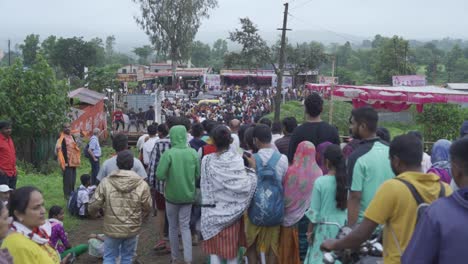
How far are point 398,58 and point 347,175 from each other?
53.7m

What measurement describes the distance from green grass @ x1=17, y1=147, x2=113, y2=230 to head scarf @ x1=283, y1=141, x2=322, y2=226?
3988mm

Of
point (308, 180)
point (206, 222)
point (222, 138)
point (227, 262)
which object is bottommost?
point (227, 262)

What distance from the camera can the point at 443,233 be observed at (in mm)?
2129

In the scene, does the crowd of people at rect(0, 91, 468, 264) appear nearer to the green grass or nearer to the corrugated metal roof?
the green grass

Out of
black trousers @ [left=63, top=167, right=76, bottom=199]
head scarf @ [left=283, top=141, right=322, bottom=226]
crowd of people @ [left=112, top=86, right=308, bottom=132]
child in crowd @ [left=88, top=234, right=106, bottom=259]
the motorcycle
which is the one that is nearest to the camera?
the motorcycle

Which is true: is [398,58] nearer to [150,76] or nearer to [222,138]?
[150,76]

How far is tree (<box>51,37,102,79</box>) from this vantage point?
62.0 meters

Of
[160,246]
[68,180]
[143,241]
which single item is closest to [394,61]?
[68,180]

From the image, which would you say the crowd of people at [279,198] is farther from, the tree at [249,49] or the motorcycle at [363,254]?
the tree at [249,49]

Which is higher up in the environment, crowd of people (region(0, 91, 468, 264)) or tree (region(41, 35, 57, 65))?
tree (region(41, 35, 57, 65))

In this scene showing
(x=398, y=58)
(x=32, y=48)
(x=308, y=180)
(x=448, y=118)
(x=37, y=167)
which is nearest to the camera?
(x=308, y=180)

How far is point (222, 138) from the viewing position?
485cm

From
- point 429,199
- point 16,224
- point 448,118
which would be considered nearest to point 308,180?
point 429,199

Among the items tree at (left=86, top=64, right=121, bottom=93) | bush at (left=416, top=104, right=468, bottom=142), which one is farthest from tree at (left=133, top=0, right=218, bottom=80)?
bush at (left=416, top=104, right=468, bottom=142)
